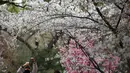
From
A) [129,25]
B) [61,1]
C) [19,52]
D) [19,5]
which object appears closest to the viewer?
[129,25]

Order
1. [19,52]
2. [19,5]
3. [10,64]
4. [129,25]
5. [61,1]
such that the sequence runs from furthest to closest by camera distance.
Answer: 1. [19,52]
2. [10,64]
3. [19,5]
4. [61,1]
5. [129,25]

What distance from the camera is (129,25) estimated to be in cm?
649

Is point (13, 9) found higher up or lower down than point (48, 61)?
higher up

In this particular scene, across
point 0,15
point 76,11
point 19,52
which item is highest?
point 76,11

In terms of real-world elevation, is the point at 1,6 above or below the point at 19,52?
above

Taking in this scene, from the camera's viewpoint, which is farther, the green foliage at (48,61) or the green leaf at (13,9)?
the green foliage at (48,61)

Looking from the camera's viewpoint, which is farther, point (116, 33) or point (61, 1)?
point (61, 1)

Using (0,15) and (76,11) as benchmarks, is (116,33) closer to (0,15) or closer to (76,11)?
(76,11)

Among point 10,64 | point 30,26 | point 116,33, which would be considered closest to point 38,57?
point 10,64

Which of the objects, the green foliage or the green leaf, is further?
the green foliage

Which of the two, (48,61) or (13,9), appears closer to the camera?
(13,9)

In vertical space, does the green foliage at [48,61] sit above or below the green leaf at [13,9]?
below

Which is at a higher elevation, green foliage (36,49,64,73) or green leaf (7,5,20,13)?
green leaf (7,5,20,13)

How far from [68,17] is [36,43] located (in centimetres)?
1721
